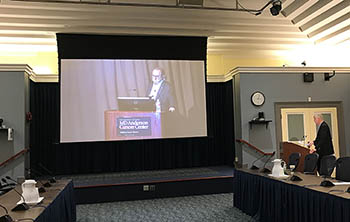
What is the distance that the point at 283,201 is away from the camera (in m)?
3.45

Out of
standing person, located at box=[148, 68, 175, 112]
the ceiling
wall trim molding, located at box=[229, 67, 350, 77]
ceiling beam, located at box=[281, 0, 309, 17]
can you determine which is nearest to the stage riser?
standing person, located at box=[148, 68, 175, 112]

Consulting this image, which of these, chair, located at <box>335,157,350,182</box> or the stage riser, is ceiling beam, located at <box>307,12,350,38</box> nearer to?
chair, located at <box>335,157,350,182</box>

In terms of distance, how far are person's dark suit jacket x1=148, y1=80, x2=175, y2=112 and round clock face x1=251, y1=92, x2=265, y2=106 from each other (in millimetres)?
1796

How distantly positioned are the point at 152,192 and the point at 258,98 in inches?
124

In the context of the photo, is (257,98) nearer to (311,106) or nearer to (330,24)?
(311,106)

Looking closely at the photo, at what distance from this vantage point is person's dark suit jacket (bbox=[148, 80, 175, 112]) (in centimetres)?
665

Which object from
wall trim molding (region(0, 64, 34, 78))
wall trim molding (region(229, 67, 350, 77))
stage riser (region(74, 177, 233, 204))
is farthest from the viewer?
wall trim molding (region(229, 67, 350, 77))

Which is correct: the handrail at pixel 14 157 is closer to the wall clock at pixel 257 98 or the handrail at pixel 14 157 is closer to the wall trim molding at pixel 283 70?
the wall trim molding at pixel 283 70

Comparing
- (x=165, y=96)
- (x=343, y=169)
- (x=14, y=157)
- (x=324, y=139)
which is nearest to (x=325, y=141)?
(x=324, y=139)

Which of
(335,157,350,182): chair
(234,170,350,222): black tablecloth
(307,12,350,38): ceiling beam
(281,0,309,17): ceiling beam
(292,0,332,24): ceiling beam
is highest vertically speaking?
(281,0,309,17): ceiling beam

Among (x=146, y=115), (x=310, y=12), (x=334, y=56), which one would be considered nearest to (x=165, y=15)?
(x=146, y=115)

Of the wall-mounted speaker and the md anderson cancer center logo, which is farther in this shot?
the wall-mounted speaker

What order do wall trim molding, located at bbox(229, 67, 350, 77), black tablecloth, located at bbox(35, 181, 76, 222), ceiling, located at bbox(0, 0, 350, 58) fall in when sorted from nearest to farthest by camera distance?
black tablecloth, located at bbox(35, 181, 76, 222)
ceiling, located at bbox(0, 0, 350, 58)
wall trim molding, located at bbox(229, 67, 350, 77)

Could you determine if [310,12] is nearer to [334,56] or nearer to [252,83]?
[252,83]
